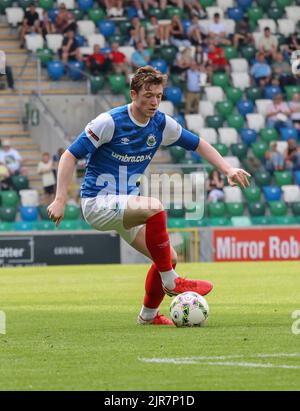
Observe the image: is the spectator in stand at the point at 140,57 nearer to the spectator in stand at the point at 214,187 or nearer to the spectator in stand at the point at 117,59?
the spectator in stand at the point at 117,59

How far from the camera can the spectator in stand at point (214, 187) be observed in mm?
26609

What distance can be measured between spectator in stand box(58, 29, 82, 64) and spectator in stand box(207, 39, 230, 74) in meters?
3.49

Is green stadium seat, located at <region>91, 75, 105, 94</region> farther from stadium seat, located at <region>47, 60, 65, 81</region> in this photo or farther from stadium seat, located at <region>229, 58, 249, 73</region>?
stadium seat, located at <region>229, 58, 249, 73</region>

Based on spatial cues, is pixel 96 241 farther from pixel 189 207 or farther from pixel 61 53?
pixel 61 53

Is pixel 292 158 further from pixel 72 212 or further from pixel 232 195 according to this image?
pixel 72 212

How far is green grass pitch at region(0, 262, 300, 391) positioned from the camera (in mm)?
6902

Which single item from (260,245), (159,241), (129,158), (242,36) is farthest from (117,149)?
(242,36)

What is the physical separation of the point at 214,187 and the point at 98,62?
476 cm

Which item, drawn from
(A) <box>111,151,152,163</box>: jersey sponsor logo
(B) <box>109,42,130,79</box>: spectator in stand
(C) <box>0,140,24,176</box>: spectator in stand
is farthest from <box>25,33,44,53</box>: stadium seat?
(A) <box>111,151,152,163</box>: jersey sponsor logo

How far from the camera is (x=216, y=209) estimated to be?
26578 mm

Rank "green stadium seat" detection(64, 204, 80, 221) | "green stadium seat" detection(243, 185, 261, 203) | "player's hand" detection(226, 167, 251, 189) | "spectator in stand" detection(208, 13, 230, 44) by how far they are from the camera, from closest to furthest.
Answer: "player's hand" detection(226, 167, 251, 189)
"green stadium seat" detection(64, 204, 80, 221)
"green stadium seat" detection(243, 185, 261, 203)
"spectator in stand" detection(208, 13, 230, 44)

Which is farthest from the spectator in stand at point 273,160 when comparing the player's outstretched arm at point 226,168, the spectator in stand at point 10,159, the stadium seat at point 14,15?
the player's outstretched arm at point 226,168

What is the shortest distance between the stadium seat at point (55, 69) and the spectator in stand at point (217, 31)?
4269mm
